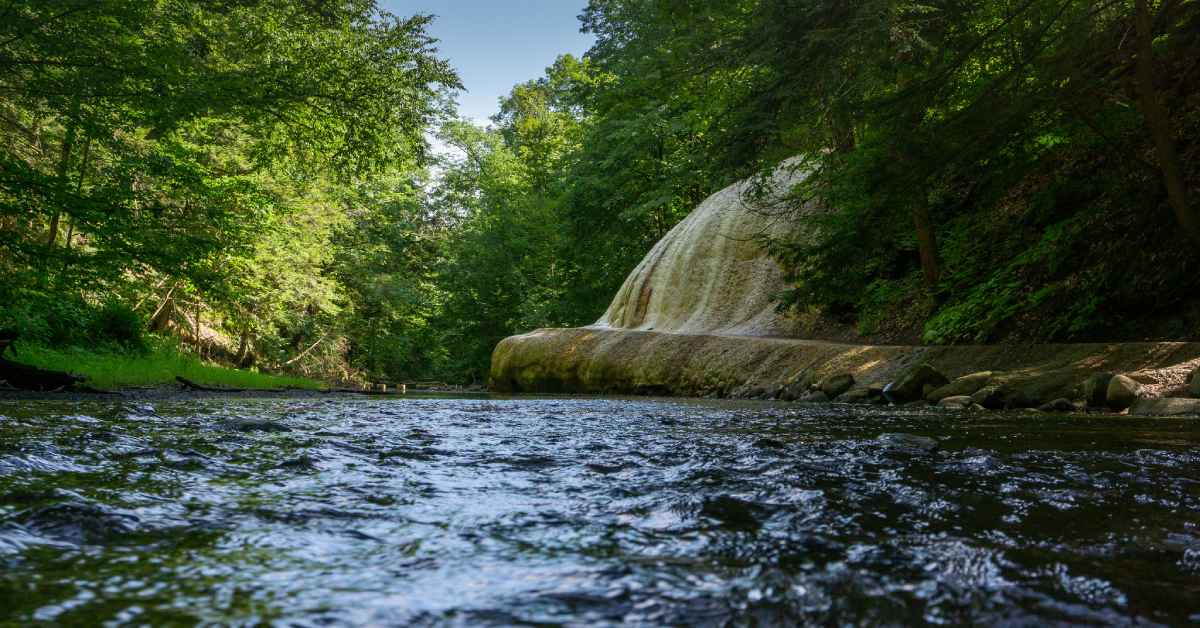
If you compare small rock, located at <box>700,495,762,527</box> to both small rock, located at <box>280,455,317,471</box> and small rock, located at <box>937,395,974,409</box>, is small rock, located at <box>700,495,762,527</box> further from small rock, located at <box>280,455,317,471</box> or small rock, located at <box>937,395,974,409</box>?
small rock, located at <box>937,395,974,409</box>

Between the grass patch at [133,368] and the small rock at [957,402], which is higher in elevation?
the small rock at [957,402]

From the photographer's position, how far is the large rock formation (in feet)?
22.0

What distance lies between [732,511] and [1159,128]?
6.22 m

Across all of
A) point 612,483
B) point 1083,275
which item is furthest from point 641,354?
point 612,483

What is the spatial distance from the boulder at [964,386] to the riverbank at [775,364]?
0.31 ft

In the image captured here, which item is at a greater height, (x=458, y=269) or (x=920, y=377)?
(x=458, y=269)

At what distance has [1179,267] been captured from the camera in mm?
7066

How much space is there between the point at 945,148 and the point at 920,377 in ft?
8.05

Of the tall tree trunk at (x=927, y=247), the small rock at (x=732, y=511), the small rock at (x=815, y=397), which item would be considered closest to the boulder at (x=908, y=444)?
the small rock at (x=732, y=511)

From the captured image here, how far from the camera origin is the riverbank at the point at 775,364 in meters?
6.40

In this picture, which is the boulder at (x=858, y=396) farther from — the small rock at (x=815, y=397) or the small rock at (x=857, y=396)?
the small rock at (x=815, y=397)

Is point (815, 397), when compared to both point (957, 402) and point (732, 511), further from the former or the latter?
point (732, 511)

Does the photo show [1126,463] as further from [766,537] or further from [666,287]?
[666,287]

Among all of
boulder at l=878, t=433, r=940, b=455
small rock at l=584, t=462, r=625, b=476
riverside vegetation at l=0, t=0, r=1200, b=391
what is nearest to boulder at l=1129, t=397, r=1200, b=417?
riverside vegetation at l=0, t=0, r=1200, b=391
